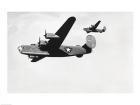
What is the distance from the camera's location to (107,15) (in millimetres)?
15992

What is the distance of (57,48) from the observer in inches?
670

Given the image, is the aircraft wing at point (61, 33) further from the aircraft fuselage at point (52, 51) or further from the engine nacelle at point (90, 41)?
the engine nacelle at point (90, 41)

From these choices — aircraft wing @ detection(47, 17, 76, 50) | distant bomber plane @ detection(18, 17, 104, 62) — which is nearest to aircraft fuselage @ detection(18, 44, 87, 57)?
distant bomber plane @ detection(18, 17, 104, 62)

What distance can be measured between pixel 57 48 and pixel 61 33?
3.58 feet

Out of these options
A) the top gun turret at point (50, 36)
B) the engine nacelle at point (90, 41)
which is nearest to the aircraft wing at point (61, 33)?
the top gun turret at point (50, 36)

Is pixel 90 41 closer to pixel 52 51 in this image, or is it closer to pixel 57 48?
pixel 57 48

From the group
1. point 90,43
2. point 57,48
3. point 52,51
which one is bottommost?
point 52,51

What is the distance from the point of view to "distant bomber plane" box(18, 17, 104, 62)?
16.1m

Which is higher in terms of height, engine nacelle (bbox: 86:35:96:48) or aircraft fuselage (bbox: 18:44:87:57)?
engine nacelle (bbox: 86:35:96:48)

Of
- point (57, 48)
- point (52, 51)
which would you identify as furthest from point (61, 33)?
point (52, 51)

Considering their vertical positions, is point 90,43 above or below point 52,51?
above

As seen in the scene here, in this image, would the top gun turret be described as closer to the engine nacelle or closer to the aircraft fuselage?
the aircraft fuselage

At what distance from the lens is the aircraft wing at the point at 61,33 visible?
15791 mm
